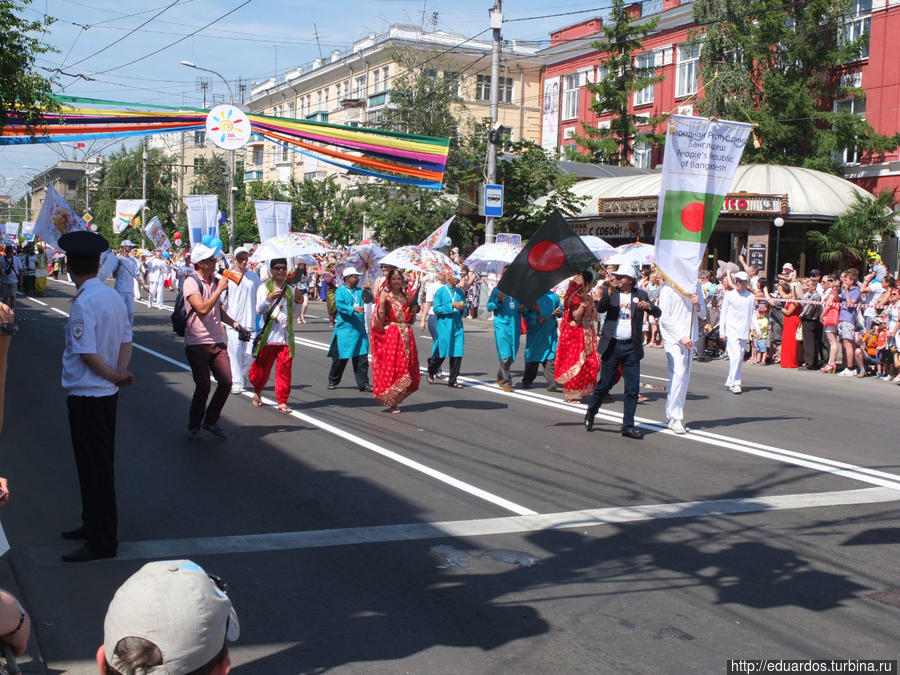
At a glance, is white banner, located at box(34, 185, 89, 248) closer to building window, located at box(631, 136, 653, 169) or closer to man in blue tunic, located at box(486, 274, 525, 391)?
man in blue tunic, located at box(486, 274, 525, 391)

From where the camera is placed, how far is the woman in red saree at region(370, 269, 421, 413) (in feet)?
36.9

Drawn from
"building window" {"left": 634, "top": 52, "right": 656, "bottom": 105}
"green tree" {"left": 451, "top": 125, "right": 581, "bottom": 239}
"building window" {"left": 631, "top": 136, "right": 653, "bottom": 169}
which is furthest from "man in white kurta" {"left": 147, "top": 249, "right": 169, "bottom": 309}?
"building window" {"left": 634, "top": 52, "right": 656, "bottom": 105}

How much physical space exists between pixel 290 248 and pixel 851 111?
28.9 m

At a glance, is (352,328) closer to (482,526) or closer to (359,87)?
(482,526)

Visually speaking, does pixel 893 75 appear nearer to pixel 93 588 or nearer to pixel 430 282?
pixel 430 282

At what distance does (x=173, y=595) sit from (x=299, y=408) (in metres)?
9.06

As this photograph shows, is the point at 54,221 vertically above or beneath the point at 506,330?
above

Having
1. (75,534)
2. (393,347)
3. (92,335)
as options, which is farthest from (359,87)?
(92,335)

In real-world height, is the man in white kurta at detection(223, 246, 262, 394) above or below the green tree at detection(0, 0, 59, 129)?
below

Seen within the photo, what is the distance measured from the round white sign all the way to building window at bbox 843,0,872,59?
24.5 meters

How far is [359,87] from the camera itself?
59.3m

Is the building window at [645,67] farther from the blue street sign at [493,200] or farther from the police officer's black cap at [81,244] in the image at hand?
the police officer's black cap at [81,244]

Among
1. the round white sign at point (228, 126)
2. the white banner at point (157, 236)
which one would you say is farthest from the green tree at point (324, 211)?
the round white sign at point (228, 126)

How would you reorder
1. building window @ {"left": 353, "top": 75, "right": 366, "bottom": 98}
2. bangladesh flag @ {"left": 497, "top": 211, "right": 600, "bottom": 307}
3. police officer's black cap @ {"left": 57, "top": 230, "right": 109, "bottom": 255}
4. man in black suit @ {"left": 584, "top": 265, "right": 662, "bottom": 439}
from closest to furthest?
police officer's black cap @ {"left": 57, "top": 230, "right": 109, "bottom": 255}
man in black suit @ {"left": 584, "top": 265, "right": 662, "bottom": 439}
bangladesh flag @ {"left": 497, "top": 211, "right": 600, "bottom": 307}
building window @ {"left": 353, "top": 75, "right": 366, "bottom": 98}
